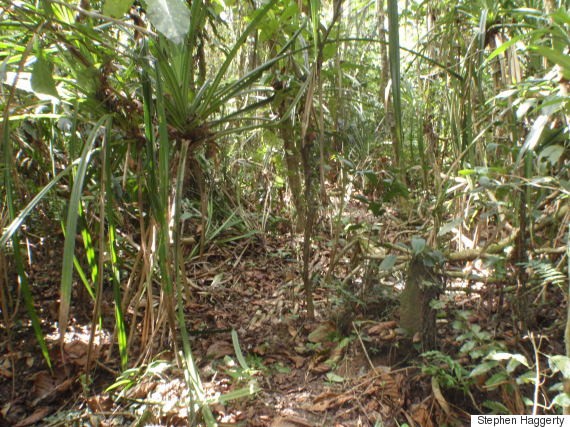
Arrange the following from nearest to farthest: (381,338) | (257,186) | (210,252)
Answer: (381,338) < (210,252) < (257,186)

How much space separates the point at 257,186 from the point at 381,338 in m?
1.24

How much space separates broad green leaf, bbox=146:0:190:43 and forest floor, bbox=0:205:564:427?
0.83m

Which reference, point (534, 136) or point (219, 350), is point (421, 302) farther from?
point (219, 350)

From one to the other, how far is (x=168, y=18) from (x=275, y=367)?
1086 millimetres

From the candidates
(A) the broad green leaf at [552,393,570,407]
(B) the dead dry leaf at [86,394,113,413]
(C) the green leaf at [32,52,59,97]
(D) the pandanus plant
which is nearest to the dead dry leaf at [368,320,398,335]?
(D) the pandanus plant

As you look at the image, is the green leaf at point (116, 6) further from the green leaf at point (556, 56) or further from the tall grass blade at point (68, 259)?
the green leaf at point (556, 56)

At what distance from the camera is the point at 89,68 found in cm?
120

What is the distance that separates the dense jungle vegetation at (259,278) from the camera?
1.13 m

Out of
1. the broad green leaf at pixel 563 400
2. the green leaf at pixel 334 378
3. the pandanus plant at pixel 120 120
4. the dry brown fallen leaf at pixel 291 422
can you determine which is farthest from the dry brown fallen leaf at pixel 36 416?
the broad green leaf at pixel 563 400

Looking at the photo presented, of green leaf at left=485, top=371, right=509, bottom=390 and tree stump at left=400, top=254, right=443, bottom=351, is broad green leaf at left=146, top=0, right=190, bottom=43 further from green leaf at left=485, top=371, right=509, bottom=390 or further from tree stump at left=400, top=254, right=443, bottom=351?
green leaf at left=485, top=371, right=509, bottom=390

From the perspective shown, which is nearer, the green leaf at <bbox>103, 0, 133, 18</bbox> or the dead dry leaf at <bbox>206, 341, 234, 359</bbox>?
the green leaf at <bbox>103, 0, 133, 18</bbox>

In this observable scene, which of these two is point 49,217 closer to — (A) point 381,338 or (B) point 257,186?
(B) point 257,186

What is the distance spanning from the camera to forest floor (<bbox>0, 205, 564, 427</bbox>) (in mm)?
1239

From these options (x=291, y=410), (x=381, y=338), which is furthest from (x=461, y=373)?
(x=291, y=410)
